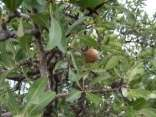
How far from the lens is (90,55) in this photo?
1783 mm

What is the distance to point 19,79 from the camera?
6.23 feet

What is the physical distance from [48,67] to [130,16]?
1.16 feet

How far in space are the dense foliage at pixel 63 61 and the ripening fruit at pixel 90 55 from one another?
0.05 ft

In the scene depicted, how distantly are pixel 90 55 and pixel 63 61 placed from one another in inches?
4.6

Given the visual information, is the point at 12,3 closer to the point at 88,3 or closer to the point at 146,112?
the point at 88,3

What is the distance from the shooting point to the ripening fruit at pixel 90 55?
177cm

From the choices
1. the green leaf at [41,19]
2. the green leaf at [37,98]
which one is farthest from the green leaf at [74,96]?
the green leaf at [41,19]

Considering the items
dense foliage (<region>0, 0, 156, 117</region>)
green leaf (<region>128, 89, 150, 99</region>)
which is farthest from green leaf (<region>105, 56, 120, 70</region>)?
green leaf (<region>128, 89, 150, 99</region>)

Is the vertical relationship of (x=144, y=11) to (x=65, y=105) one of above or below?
above

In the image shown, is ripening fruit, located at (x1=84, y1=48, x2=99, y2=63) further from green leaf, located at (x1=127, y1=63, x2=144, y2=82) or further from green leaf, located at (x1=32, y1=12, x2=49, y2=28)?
green leaf, located at (x1=32, y1=12, x2=49, y2=28)

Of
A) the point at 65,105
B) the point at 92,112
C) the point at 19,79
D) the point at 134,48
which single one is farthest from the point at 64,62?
the point at 134,48

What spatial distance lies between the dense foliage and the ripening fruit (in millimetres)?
17

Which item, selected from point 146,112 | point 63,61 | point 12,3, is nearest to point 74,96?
point 63,61

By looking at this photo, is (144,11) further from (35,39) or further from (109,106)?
(35,39)
